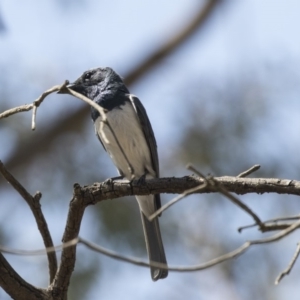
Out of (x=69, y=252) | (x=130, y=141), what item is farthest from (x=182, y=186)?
(x=130, y=141)

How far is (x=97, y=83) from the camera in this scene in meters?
5.63

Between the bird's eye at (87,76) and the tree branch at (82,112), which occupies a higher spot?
the bird's eye at (87,76)

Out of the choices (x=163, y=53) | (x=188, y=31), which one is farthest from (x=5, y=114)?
(x=188, y=31)

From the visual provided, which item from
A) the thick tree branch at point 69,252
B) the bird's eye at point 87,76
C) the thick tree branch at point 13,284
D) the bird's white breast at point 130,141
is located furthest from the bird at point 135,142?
the thick tree branch at point 13,284

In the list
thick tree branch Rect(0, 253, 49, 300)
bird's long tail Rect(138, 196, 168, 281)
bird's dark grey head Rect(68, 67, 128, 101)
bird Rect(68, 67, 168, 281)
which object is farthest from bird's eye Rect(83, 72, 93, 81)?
thick tree branch Rect(0, 253, 49, 300)

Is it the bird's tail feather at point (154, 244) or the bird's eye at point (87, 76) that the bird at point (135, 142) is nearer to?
the bird's tail feather at point (154, 244)

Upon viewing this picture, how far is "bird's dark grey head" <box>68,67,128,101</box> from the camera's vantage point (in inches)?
213

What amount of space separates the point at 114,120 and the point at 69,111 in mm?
950

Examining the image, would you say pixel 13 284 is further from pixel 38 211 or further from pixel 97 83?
pixel 97 83

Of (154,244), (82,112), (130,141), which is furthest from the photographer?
(130,141)

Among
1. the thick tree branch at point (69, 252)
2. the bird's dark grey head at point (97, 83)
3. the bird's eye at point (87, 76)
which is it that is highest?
the bird's eye at point (87, 76)

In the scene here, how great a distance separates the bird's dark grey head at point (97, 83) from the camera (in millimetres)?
5418

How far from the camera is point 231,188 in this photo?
10.4 feet

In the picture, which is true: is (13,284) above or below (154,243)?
below
